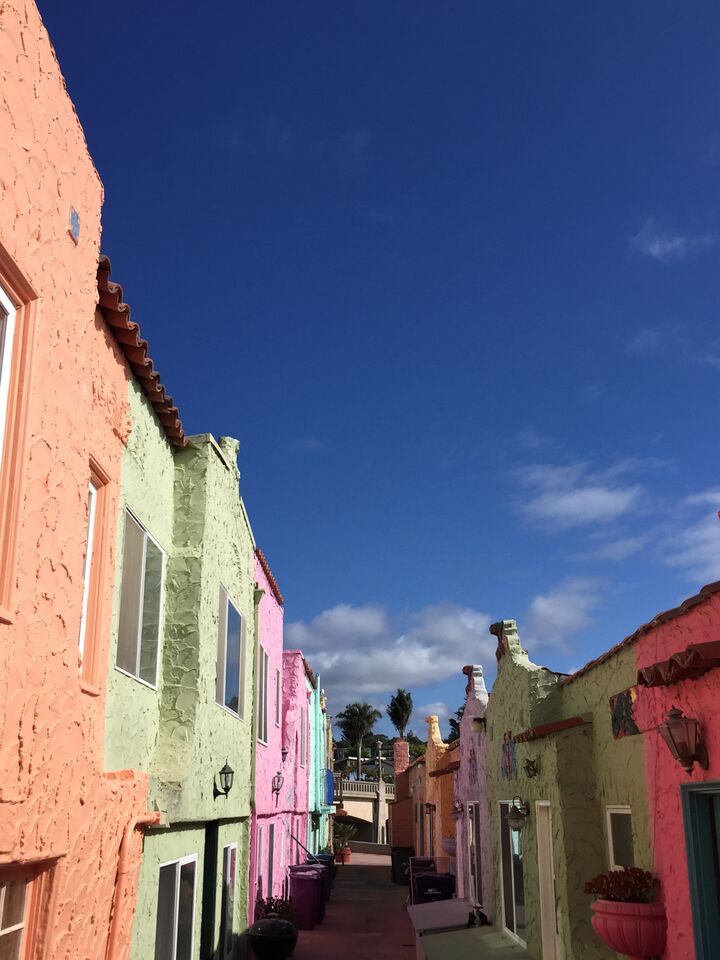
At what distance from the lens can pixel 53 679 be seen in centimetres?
466

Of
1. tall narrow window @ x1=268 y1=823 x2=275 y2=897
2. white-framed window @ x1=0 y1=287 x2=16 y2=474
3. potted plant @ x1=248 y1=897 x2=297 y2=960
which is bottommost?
potted plant @ x1=248 y1=897 x2=297 y2=960

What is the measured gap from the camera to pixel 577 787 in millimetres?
8961

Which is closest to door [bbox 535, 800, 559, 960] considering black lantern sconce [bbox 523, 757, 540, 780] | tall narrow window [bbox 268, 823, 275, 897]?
black lantern sconce [bbox 523, 757, 540, 780]

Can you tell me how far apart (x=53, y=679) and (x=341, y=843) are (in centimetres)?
3944

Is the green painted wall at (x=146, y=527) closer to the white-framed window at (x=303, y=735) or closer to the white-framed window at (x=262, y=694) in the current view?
the white-framed window at (x=262, y=694)

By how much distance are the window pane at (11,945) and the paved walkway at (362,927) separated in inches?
511

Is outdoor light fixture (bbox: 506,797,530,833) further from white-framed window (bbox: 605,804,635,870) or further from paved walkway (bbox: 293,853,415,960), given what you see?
paved walkway (bbox: 293,853,415,960)

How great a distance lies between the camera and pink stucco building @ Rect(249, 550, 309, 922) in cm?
1515

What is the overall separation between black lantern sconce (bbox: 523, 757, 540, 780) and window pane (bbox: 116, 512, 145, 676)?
16.9ft

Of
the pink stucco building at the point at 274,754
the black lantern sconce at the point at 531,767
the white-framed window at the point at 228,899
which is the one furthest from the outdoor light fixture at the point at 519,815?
the pink stucco building at the point at 274,754

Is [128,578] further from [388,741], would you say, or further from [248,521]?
[388,741]

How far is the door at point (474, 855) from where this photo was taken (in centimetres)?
1580

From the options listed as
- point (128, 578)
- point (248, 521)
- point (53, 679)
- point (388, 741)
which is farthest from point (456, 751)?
point (388, 741)

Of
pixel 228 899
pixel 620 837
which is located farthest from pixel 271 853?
pixel 620 837
